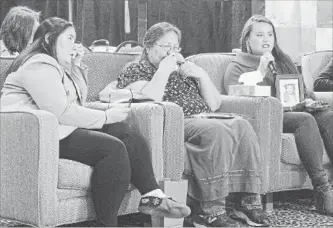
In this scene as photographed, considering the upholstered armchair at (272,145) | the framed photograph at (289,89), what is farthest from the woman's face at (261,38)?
the upholstered armchair at (272,145)

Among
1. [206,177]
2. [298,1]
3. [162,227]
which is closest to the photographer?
[162,227]

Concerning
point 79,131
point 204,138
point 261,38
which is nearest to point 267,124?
point 204,138

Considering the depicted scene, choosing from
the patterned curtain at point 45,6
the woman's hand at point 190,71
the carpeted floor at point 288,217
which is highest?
the patterned curtain at point 45,6

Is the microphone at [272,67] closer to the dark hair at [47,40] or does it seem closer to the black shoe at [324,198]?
the black shoe at [324,198]

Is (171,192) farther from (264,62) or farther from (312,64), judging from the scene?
(312,64)

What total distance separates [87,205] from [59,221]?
0.14 m

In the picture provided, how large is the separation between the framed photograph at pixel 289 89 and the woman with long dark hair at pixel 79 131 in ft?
3.72

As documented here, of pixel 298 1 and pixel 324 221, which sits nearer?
pixel 324 221

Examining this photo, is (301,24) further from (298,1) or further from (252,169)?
(252,169)

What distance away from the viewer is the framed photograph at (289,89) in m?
3.37

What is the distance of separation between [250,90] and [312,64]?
2.98 ft

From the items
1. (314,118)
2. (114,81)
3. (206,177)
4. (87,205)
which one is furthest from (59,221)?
(314,118)

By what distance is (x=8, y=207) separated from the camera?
235 cm

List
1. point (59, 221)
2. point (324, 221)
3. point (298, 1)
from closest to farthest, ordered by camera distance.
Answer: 1. point (59, 221)
2. point (324, 221)
3. point (298, 1)
